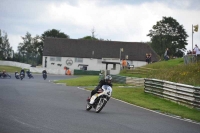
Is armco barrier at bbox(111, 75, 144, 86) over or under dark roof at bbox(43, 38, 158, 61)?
under

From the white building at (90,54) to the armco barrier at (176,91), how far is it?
70178 mm

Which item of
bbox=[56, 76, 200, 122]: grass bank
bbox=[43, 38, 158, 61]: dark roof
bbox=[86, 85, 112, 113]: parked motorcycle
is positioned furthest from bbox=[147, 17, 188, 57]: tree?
bbox=[86, 85, 112, 113]: parked motorcycle

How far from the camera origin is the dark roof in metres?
100

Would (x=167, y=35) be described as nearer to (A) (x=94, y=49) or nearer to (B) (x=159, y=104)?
(A) (x=94, y=49)

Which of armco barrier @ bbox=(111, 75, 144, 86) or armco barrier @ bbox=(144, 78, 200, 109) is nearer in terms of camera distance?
armco barrier @ bbox=(144, 78, 200, 109)

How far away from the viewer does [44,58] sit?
101 m

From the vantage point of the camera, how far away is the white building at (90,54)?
328 ft

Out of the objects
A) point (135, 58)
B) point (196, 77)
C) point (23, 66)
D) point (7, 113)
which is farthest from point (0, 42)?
point (7, 113)

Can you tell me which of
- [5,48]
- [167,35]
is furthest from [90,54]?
[5,48]

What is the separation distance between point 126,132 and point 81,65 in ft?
289

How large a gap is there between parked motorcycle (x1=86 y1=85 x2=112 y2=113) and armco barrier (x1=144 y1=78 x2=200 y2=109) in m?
5.28

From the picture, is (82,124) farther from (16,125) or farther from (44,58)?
(44,58)

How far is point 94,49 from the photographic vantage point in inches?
4026

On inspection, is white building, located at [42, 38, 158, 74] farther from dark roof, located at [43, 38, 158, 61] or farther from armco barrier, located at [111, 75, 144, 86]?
armco barrier, located at [111, 75, 144, 86]
